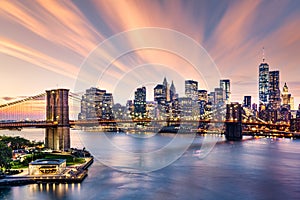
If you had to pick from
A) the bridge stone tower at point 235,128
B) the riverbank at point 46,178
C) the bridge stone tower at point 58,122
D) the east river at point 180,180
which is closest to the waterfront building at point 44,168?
the riverbank at point 46,178

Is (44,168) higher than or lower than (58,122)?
lower

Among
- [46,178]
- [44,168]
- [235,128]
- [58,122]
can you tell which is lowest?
[46,178]

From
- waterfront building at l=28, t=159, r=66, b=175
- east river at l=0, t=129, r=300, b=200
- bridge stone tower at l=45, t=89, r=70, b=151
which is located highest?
bridge stone tower at l=45, t=89, r=70, b=151

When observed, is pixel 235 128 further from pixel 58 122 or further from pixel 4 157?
pixel 4 157

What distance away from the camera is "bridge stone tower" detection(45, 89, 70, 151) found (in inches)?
749

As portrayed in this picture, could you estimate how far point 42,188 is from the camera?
39.2 ft

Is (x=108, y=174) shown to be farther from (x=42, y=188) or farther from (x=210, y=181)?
(x=210, y=181)

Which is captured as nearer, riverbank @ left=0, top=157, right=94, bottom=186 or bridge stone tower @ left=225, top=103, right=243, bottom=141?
riverbank @ left=0, top=157, right=94, bottom=186

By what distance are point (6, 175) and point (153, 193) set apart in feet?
18.7

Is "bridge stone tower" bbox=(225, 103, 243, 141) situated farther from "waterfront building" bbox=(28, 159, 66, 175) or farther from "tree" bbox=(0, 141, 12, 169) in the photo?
"tree" bbox=(0, 141, 12, 169)

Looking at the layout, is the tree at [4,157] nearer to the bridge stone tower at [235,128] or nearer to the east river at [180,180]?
the east river at [180,180]

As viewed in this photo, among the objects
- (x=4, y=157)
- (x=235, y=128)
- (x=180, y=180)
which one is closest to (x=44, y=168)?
(x=4, y=157)

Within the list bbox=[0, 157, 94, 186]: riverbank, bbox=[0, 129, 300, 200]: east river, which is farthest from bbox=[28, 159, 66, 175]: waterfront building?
bbox=[0, 129, 300, 200]: east river

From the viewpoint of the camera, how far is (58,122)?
1909cm
